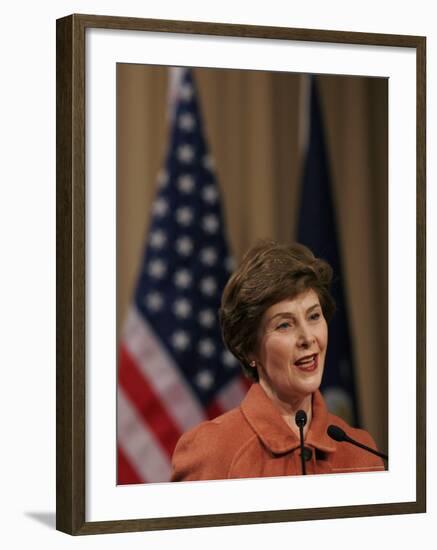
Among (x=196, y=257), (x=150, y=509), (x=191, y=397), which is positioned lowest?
(x=150, y=509)

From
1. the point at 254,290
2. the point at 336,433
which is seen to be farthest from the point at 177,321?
the point at 336,433

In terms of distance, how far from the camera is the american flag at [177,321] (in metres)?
4.77

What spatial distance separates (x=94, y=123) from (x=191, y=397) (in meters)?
0.82

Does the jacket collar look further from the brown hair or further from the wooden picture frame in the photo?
the wooden picture frame

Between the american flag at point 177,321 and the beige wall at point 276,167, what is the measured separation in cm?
4

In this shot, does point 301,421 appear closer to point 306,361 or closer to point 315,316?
point 306,361

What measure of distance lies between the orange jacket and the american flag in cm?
4

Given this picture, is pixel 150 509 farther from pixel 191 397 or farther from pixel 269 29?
pixel 269 29

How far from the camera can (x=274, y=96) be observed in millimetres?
4973

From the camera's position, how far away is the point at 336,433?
508 centimetres

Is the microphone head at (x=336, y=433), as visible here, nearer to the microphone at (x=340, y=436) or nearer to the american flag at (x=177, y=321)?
the microphone at (x=340, y=436)
